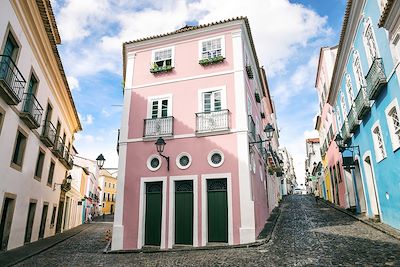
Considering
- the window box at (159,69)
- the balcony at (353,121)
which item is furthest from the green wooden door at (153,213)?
the balcony at (353,121)

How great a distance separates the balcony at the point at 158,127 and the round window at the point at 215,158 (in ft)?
6.78

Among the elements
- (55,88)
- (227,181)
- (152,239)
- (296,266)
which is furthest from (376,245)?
(55,88)

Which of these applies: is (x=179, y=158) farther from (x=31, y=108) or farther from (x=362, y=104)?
(x=362, y=104)

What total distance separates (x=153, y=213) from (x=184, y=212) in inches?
54.6

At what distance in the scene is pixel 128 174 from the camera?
1246 centimetres

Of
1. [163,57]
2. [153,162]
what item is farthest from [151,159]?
[163,57]

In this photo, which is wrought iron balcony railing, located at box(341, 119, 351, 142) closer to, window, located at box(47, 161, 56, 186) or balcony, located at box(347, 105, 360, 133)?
balcony, located at box(347, 105, 360, 133)

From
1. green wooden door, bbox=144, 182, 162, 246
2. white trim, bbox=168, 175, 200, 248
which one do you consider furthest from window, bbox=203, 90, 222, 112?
green wooden door, bbox=144, 182, 162, 246

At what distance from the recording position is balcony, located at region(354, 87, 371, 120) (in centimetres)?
1091

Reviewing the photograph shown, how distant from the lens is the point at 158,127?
12.7m

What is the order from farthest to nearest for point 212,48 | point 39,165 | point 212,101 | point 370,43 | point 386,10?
point 39,165, point 212,48, point 212,101, point 370,43, point 386,10

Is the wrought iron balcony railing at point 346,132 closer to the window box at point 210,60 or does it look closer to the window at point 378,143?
the window at point 378,143

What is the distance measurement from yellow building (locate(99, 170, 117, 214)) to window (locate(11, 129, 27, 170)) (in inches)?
2020

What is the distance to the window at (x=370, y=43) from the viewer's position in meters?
9.85
